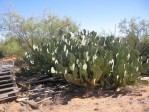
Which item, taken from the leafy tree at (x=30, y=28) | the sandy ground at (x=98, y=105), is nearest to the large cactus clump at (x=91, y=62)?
the sandy ground at (x=98, y=105)

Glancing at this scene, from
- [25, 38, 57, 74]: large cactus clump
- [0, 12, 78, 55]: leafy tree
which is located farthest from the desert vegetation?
[0, 12, 78, 55]: leafy tree

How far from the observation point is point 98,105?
7.22 m

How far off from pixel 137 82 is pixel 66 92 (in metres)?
2.43

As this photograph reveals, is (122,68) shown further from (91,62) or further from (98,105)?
(98,105)

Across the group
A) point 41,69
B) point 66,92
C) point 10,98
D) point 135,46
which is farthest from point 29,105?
point 135,46

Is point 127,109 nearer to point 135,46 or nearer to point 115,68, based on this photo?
point 115,68

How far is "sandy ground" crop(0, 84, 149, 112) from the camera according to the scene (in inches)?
273

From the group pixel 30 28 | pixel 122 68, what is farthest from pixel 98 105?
pixel 30 28

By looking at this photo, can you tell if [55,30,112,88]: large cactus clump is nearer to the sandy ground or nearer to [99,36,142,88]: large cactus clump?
[99,36,142,88]: large cactus clump

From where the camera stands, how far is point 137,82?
9125 millimetres

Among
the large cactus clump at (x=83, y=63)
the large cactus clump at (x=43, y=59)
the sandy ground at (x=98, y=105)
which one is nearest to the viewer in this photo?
the sandy ground at (x=98, y=105)

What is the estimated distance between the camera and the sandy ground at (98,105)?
6930 millimetres

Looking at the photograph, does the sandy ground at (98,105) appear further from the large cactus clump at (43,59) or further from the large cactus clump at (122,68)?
the large cactus clump at (43,59)

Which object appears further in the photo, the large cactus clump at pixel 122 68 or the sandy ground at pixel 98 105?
the large cactus clump at pixel 122 68
